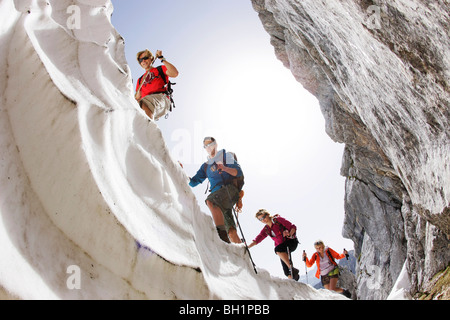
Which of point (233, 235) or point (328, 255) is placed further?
point (328, 255)

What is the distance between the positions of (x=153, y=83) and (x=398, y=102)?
5852 mm

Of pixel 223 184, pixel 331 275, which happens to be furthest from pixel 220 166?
pixel 331 275

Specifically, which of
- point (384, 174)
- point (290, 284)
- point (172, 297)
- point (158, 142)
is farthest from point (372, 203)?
point (172, 297)

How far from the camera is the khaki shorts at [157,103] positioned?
8.19 m

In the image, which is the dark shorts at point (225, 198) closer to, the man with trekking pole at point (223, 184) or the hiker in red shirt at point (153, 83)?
the man with trekking pole at point (223, 184)

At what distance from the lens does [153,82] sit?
27.5 feet

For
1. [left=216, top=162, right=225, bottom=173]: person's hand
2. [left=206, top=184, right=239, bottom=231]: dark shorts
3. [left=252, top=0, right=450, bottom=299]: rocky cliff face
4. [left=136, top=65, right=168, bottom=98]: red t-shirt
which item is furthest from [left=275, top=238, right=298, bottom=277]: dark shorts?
[left=136, top=65, right=168, bottom=98]: red t-shirt

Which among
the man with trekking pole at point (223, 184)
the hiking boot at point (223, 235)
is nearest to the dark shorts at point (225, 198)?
the man with trekking pole at point (223, 184)

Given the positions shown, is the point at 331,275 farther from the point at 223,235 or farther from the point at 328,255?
the point at 223,235

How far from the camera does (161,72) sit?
27.6ft

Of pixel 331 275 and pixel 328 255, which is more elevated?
pixel 328 255

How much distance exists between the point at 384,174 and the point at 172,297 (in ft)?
50.7

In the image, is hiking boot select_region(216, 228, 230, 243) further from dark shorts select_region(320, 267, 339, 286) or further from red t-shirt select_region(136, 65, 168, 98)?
dark shorts select_region(320, 267, 339, 286)
